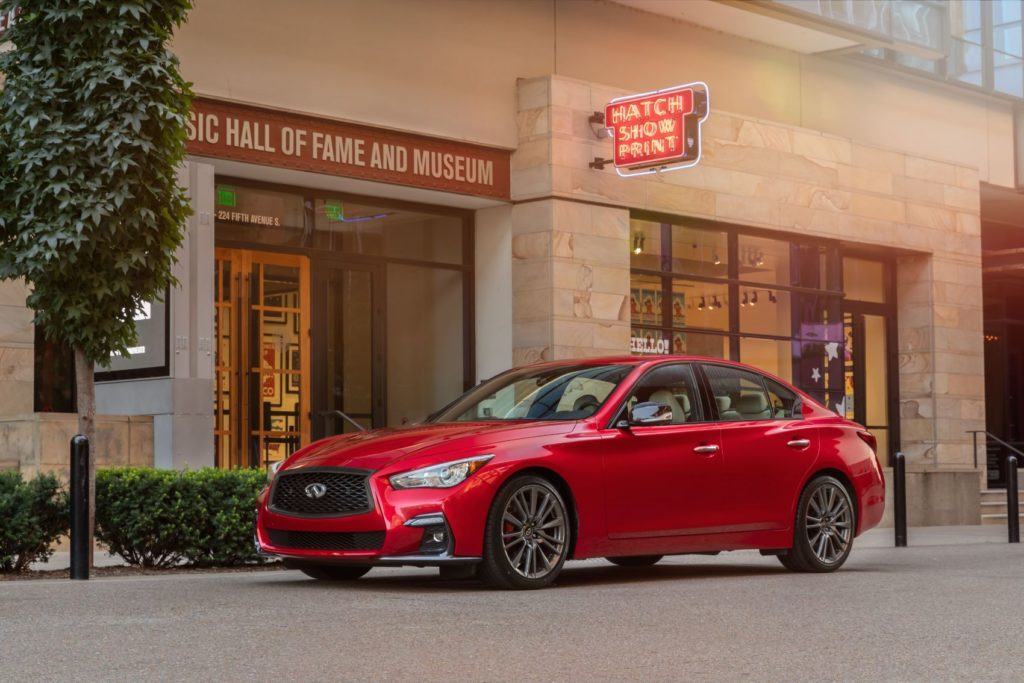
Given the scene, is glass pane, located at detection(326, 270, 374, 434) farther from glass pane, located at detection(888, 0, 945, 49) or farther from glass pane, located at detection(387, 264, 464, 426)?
glass pane, located at detection(888, 0, 945, 49)

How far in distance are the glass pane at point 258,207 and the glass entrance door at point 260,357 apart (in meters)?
0.38

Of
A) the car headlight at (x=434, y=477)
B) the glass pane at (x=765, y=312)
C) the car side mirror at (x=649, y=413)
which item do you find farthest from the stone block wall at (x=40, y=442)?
the glass pane at (x=765, y=312)

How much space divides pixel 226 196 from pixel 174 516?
23.0ft

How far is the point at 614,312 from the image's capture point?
21.2 m

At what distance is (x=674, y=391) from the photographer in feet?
38.8

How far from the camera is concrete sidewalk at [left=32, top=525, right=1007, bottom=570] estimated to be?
14.5 m

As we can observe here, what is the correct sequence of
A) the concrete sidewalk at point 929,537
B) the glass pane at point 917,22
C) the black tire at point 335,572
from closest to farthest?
the black tire at point 335,572
the concrete sidewalk at point 929,537
the glass pane at point 917,22

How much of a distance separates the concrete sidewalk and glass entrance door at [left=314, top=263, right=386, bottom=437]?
17.0ft

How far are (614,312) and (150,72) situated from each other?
10006 mm

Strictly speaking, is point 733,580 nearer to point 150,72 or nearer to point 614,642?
point 614,642

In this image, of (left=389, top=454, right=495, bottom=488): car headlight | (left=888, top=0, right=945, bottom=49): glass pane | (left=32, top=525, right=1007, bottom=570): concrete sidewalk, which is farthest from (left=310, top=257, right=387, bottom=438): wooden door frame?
(left=389, top=454, right=495, bottom=488): car headlight

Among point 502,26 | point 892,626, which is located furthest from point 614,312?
point 892,626

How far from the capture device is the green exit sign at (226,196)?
18625 mm

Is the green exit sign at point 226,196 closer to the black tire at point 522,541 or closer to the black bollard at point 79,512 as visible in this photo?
the black bollard at point 79,512
